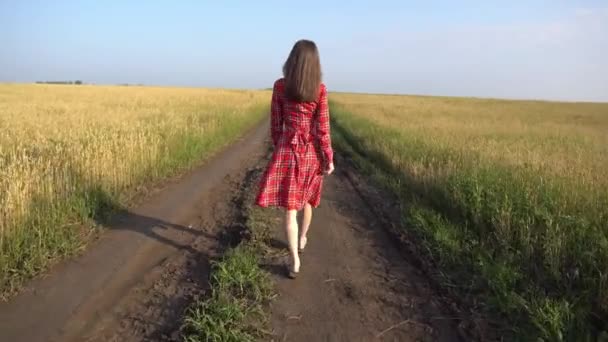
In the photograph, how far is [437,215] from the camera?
657 cm

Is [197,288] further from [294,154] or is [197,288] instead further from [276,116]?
[276,116]

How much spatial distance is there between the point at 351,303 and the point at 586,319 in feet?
5.88

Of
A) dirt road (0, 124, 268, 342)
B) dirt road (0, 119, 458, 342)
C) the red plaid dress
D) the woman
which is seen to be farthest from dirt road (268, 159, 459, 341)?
dirt road (0, 124, 268, 342)

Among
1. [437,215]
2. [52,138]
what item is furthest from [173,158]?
[437,215]

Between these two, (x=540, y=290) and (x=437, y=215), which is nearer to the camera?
(x=540, y=290)

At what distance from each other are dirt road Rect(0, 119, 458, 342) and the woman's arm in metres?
1.18

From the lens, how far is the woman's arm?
15.1 ft

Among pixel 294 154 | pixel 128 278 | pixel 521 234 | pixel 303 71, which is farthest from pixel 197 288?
pixel 521 234

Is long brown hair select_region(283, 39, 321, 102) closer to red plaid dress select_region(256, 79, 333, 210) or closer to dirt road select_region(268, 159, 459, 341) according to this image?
red plaid dress select_region(256, 79, 333, 210)

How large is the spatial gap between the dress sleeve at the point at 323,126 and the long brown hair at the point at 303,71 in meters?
0.21

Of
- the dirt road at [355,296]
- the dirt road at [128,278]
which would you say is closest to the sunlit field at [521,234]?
the dirt road at [355,296]

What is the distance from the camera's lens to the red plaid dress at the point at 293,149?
465 centimetres

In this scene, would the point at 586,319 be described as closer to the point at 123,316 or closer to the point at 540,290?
the point at 540,290

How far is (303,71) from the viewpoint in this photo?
4.29 m
